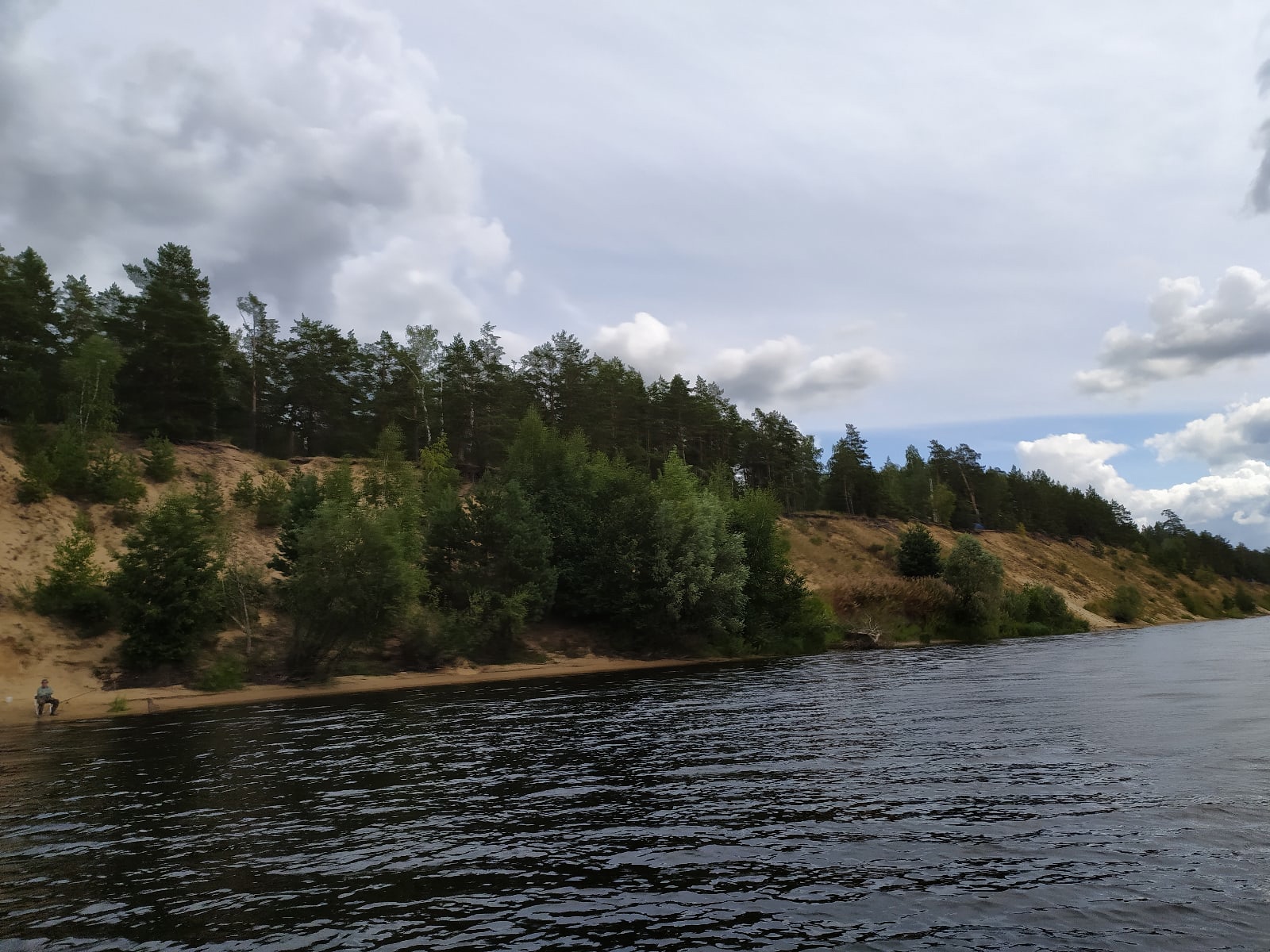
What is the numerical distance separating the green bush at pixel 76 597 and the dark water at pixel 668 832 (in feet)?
68.2

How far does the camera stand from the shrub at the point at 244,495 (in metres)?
72.6

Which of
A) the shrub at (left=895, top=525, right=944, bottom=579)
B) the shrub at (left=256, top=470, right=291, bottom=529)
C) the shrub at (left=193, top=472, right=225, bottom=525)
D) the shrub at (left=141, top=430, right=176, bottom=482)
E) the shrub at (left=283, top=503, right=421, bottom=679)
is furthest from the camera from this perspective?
the shrub at (left=895, top=525, right=944, bottom=579)

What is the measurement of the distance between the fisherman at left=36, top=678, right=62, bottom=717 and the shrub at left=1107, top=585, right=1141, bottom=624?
130096mm

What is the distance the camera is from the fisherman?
41344mm

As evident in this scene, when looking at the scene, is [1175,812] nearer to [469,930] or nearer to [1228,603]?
[469,930]

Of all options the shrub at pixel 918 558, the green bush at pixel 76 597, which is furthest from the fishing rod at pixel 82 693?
the shrub at pixel 918 558

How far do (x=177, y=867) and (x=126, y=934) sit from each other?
10.6 feet

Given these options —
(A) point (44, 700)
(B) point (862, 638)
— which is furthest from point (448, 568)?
(B) point (862, 638)

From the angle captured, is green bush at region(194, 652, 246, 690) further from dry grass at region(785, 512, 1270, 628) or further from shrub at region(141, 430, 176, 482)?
dry grass at region(785, 512, 1270, 628)

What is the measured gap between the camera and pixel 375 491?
235 feet

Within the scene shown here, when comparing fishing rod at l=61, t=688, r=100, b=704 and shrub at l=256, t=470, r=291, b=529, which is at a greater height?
shrub at l=256, t=470, r=291, b=529

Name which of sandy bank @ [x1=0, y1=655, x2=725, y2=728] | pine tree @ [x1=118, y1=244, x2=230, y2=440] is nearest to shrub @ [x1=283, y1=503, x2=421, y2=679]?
sandy bank @ [x1=0, y1=655, x2=725, y2=728]

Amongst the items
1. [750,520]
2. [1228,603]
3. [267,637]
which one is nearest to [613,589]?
[750,520]

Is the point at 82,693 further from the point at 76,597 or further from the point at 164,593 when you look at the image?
the point at 76,597
